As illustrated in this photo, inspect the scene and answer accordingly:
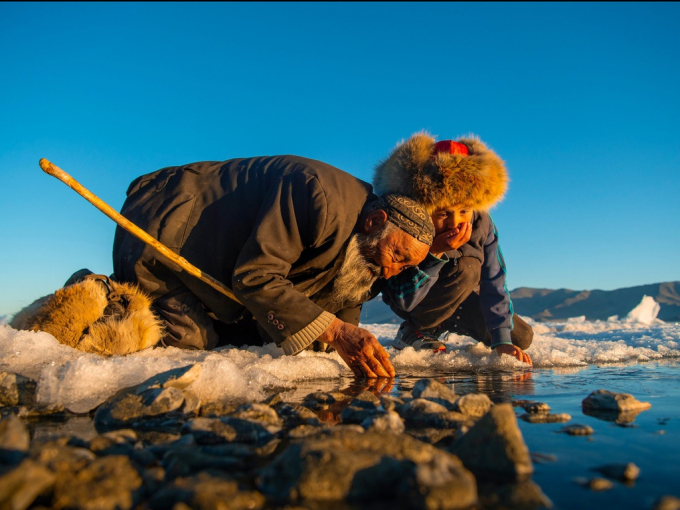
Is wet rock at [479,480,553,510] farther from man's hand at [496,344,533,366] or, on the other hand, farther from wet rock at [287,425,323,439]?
man's hand at [496,344,533,366]

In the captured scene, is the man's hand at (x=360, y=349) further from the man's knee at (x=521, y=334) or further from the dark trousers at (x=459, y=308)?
the man's knee at (x=521, y=334)

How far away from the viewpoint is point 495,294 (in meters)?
3.45

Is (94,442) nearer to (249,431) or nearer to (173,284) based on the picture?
(249,431)

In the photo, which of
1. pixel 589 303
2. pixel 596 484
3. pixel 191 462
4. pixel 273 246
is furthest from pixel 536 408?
pixel 589 303

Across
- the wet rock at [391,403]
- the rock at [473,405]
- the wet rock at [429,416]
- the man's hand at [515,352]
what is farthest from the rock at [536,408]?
the man's hand at [515,352]

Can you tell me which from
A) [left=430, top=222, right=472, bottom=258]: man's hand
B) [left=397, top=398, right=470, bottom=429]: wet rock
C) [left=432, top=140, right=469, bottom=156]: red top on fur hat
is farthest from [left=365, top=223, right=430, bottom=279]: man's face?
[left=397, top=398, right=470, bottom=429]: wet rock

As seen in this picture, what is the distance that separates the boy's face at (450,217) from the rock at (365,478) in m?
1.95

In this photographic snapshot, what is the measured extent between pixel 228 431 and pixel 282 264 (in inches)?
48.7

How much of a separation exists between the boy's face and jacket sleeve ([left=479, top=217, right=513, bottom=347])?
0.62m

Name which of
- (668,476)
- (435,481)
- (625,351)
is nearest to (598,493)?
(668,476)

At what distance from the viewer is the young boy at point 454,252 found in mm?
2633

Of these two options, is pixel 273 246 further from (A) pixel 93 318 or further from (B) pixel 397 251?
(A) pixel 93 318

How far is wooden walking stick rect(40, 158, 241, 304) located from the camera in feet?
7.47

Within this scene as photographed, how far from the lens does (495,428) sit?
1.05 m
